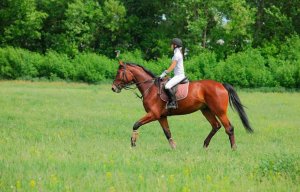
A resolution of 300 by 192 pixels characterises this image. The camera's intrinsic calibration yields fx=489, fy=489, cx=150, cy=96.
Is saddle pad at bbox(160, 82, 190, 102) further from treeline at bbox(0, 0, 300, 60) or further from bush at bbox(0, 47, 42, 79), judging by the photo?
treeline at bbox(0, 0, 300, 60)

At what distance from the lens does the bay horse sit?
13.7m

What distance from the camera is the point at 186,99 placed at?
545 inches

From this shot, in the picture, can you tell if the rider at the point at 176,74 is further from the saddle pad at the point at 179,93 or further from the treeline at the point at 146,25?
the treeline at the point at 146,25

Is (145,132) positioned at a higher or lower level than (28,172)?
lower

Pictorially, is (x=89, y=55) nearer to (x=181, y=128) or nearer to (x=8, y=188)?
(x=181, y=128)

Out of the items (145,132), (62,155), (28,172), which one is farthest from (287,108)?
(28,172)

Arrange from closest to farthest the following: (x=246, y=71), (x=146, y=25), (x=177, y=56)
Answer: (x=177, y=56) → (x=246, y=71) → (x=146, y=25)

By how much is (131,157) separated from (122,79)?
410 centimetres

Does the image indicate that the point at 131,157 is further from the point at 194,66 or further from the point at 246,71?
the point at 194,66

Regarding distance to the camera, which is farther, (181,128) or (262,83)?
(262,83)

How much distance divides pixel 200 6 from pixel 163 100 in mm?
42071

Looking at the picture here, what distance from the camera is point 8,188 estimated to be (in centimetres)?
730

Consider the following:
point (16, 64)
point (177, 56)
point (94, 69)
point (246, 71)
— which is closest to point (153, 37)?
point (94, 69)

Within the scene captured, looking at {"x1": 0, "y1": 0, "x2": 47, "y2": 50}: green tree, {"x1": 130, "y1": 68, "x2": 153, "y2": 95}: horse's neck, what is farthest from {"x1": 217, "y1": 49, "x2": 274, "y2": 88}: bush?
{"x1": 130, "y1": 68, "x2": 153, "y2": 95}: horse's neck
